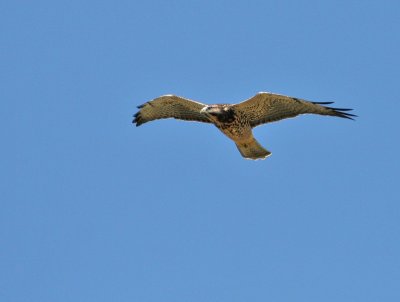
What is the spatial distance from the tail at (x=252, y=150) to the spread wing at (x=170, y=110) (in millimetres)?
1016

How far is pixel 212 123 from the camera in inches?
842

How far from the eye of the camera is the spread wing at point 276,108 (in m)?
20.3

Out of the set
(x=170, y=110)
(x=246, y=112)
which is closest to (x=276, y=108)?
→ (x=246, y=112)

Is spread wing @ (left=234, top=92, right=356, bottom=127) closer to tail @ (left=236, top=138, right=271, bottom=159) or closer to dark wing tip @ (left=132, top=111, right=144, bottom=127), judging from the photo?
tail @ (left=236, top=138, right=271, bottom=159)

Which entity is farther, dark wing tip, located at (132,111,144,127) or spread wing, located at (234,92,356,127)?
dark wing tip, located at (132,111,144,127)

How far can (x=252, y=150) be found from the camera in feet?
69.8

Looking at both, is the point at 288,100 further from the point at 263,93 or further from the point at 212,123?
the point at 212,123

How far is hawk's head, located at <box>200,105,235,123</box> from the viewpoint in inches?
802

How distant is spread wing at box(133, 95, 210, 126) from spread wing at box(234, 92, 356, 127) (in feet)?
3.99

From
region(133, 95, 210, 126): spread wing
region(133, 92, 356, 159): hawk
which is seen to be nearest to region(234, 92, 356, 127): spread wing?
region(133, 92, 356, 159): hawk

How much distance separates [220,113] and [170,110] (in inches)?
71.2

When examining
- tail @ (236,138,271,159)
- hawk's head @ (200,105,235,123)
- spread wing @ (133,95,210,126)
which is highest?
spread wing @ (133,95,210,126)

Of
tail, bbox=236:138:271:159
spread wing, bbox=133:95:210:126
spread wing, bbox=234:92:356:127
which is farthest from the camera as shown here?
spread wing, bbox=133:95:210:126

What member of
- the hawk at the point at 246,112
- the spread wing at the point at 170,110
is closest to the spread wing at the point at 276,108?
the hawk at the point at 246,112
